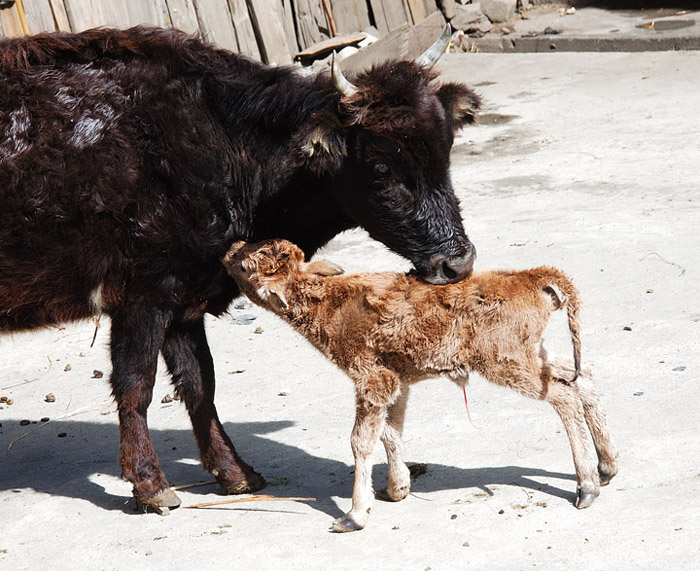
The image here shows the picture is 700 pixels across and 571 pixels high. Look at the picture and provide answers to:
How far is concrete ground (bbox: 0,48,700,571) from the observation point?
436cm

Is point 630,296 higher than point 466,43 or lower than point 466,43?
lower

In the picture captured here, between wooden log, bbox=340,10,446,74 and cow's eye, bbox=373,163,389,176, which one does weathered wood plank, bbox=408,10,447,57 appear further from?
cow's eye, bbox=373,163,389,176

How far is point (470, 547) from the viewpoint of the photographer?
4.25 meters

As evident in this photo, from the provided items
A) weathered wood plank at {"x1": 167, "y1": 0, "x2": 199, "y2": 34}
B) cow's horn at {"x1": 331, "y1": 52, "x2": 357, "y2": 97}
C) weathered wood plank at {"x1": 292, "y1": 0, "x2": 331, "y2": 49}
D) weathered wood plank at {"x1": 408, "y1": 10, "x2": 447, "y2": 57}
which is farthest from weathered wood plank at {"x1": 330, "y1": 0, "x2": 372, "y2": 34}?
cow's horn at {"x1": 331, "y1": 52, "x2": 357, "y2": 97}

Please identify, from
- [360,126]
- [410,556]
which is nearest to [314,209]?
[360,126]

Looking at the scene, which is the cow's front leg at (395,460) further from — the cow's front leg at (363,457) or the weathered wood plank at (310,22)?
the weathered wood plank at (310,22)

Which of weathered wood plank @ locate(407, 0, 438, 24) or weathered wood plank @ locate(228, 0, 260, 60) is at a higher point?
weathered wood plank @ locate(228, 0, 260, 60)

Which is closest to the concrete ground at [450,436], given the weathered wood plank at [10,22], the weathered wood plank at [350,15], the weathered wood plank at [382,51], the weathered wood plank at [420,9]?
the weathered wood plank at [10,22]

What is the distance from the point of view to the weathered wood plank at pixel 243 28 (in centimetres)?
1095

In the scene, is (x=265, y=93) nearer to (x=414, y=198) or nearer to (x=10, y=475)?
(x=414, y=198)

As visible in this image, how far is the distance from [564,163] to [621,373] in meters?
4.25

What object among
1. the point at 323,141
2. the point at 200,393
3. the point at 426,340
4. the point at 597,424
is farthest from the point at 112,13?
the point at 597,424

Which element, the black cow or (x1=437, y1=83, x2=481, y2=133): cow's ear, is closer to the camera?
the black cow

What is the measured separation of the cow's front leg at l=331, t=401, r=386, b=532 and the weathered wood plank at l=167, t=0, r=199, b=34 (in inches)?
257
